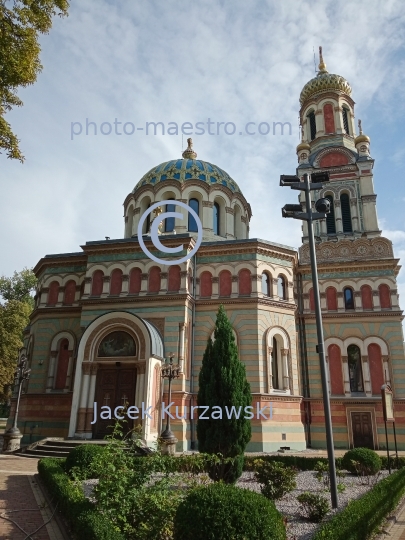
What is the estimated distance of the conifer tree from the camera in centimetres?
1303

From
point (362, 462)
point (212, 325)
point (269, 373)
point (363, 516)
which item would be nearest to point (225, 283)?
point (212, 325)

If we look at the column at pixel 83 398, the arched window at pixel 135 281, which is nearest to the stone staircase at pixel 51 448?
the column at pixel 83 398

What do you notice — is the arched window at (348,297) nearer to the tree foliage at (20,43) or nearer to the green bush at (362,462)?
the green bush at (362,462)

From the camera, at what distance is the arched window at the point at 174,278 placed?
23138 millimetres

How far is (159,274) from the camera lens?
2361 cm

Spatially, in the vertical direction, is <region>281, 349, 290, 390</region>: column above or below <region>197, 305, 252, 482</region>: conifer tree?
above

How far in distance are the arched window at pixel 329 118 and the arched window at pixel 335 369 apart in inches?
681

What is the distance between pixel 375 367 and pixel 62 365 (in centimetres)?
1793

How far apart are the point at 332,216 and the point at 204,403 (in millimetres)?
20563

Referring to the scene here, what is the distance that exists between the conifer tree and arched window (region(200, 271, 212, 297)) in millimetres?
9805

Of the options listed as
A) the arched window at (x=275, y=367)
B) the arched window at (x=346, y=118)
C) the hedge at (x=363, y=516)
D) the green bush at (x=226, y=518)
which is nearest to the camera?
the green bush at (x=226, y=518)

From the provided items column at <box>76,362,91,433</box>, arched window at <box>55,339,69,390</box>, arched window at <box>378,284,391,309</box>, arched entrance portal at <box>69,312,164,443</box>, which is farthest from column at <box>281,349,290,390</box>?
arched window at <box>55,339,69,390</box>

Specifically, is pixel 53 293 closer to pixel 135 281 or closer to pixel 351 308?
pixel 135 281

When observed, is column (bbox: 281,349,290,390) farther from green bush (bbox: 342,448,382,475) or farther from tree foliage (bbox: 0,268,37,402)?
tree foliage (bbox: 0,268,37,402)
